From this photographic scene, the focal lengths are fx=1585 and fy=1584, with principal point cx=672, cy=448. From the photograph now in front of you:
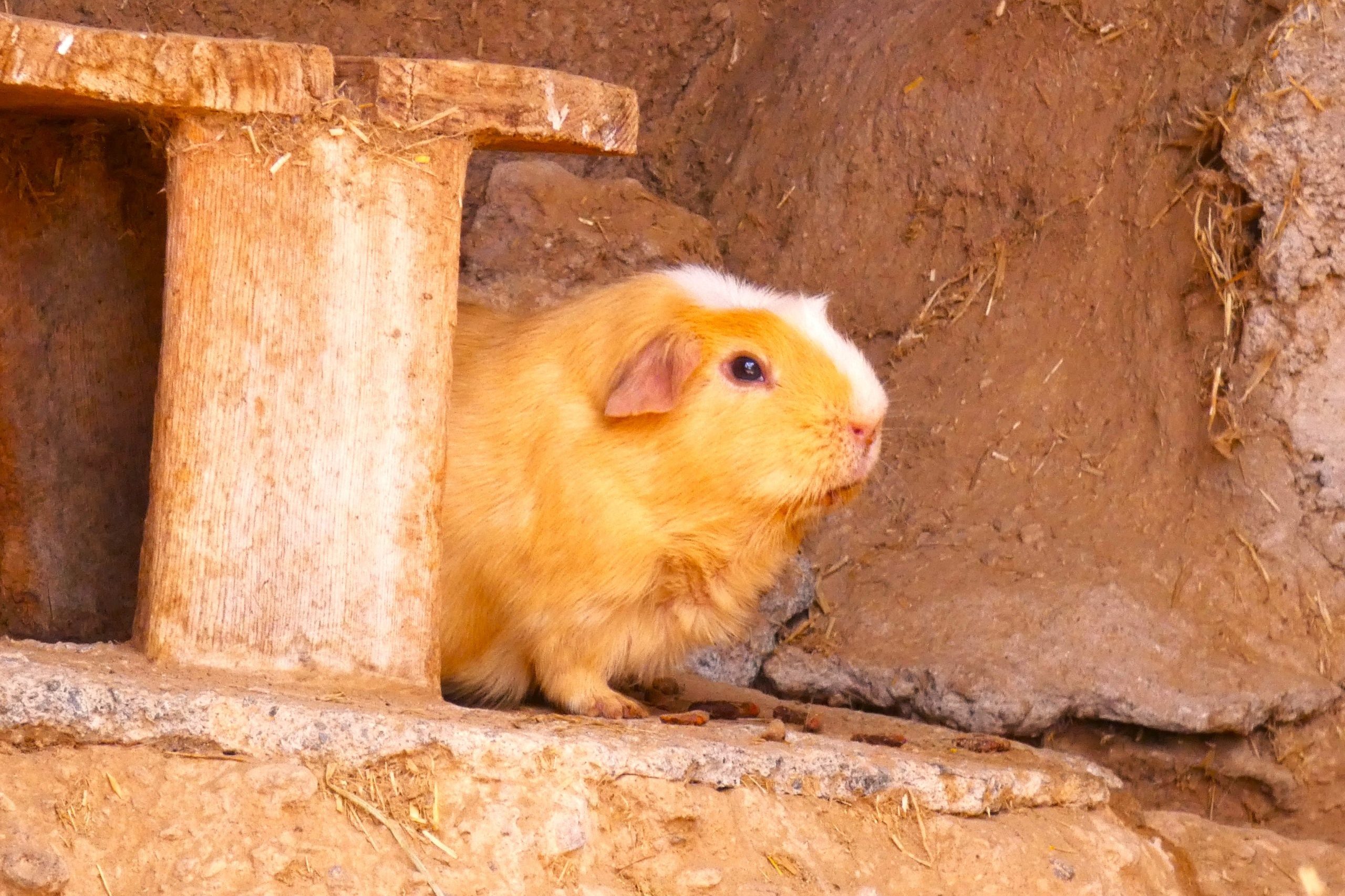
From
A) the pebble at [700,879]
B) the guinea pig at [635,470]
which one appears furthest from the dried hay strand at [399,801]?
the guinea pig at [635,470]

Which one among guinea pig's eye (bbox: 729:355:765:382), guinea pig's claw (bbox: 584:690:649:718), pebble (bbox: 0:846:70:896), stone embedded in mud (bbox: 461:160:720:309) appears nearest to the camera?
pebble (bbox: 0:846:70:896)

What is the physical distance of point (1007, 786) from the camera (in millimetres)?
3641

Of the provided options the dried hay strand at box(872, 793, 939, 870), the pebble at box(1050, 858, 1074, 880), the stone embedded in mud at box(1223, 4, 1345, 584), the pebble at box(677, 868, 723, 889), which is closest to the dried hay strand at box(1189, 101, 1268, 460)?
the stone embedded in mud at box(1223, 4, 1345, 584)

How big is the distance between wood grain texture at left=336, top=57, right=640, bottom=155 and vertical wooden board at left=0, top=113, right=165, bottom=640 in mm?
1094

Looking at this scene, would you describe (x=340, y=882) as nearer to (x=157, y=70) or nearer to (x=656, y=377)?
(x=656, y=377)

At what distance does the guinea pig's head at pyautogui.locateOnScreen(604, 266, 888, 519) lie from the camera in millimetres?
3699

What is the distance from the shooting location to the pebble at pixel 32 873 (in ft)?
8.73

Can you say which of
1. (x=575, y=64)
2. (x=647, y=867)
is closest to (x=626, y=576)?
(x=647, y=867)

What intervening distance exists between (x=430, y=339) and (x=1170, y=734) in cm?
259

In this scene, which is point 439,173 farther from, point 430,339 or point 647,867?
point 647,867

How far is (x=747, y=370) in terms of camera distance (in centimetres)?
373

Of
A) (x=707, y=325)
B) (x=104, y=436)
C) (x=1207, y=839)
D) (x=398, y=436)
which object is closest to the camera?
(x=398, y=436)

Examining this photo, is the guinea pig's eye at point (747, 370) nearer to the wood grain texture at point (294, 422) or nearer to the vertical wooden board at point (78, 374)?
the wood grain texture at point (294, 422)

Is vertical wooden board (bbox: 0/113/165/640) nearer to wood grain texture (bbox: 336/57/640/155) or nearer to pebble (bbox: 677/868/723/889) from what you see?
wood grain texture (bbox: 336/57/640/155)
